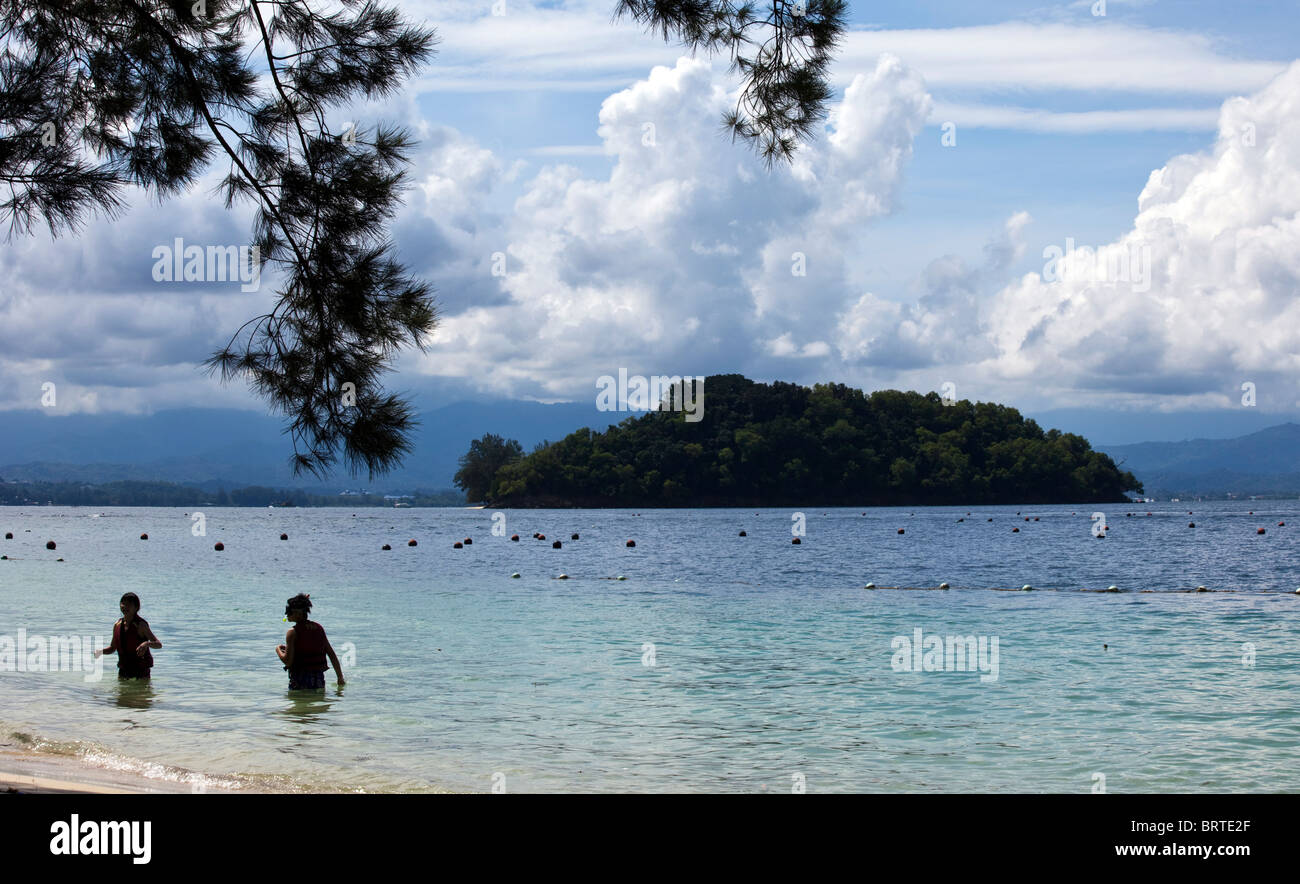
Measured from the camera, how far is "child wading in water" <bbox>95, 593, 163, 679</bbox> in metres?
14.9

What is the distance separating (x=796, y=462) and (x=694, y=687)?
Answer: 5385 inches

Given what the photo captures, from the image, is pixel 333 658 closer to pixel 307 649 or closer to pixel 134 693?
pixel 307 649

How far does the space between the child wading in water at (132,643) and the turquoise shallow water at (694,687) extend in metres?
0.43

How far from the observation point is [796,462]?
500 ft

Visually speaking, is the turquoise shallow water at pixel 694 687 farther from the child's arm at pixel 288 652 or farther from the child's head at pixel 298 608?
the child's head at pixel 298 608

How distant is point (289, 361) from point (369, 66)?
274 centimetres

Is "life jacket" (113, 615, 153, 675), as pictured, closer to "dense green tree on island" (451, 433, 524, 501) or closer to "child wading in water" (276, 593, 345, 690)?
"child wading in water" (276, 593, 345, 690)

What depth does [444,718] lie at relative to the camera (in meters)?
14.4

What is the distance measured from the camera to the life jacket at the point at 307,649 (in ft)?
50.3

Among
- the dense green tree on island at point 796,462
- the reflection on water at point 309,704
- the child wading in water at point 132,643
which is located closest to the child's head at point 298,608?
the reflection on water at point 309,704

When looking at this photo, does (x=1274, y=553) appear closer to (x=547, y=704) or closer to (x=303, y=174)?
(x=547, y=704)

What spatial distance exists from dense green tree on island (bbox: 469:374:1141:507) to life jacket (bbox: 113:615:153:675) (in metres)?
136

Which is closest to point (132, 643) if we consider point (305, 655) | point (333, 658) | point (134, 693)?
point (134, 693)
